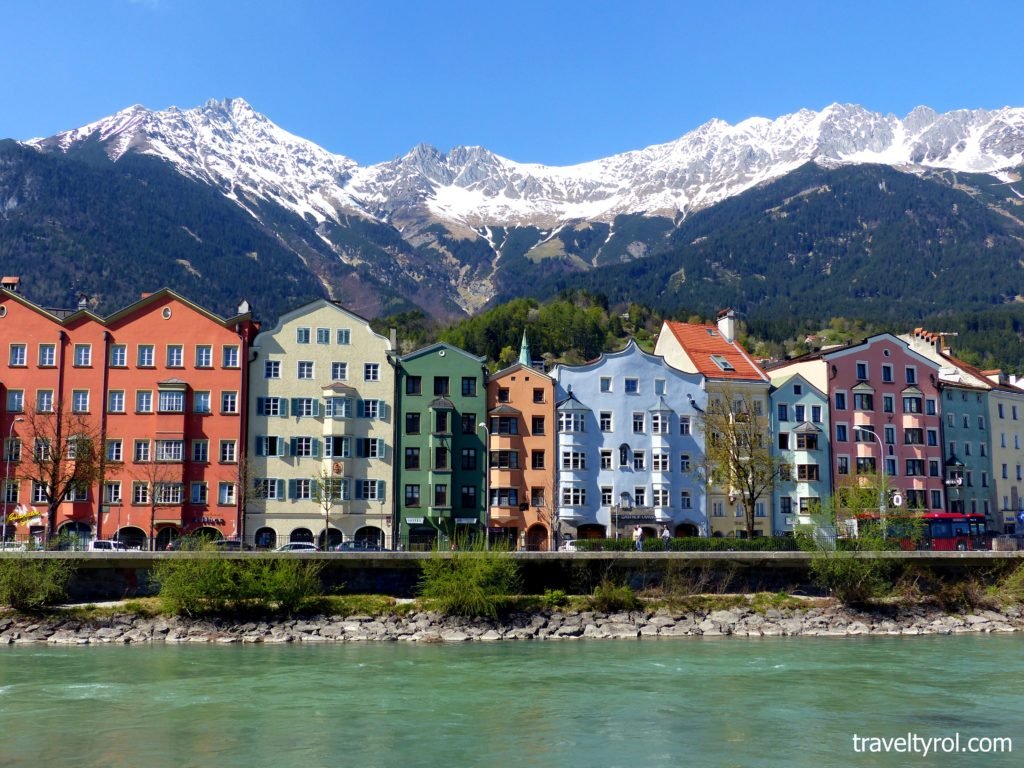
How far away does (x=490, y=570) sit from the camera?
56.8 metres

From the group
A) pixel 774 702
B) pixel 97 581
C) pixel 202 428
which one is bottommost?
pixel 774 702

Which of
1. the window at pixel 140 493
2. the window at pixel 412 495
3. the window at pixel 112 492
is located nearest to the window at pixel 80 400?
the window at pixel 112 492

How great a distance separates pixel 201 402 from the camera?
250 feet

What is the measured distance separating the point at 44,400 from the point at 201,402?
423 inches

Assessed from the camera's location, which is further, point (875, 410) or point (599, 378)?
point (875, 410)

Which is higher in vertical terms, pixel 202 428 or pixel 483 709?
pixel 202 428

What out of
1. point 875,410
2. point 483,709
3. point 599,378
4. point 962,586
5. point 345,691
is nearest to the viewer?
Result: point 483,709

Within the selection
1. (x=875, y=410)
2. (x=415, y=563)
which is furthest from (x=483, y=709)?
(x=875, y=410)

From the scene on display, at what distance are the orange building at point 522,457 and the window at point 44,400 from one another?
30.9 m

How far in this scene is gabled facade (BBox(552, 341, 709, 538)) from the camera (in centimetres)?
8019

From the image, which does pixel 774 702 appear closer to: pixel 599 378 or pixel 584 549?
pixel 584 549

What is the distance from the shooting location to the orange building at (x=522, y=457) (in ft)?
257

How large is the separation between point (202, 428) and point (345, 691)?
4008 cm

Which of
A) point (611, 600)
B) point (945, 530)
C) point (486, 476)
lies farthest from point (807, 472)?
point (611, 600)
